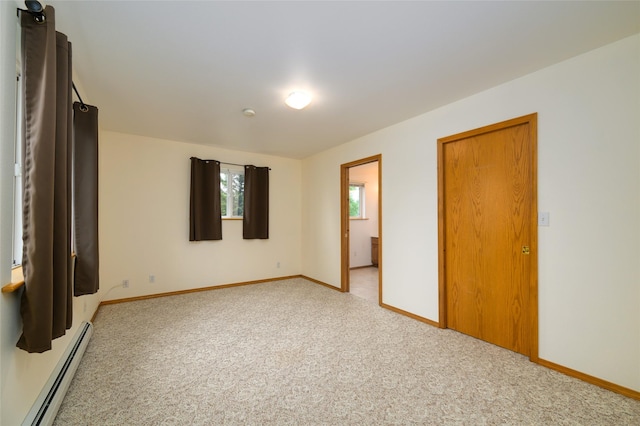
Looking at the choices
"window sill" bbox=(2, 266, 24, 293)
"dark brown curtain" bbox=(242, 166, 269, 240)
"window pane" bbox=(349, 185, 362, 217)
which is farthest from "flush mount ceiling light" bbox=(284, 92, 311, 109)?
"window pane" bbox=(349, 185, 362, 217)

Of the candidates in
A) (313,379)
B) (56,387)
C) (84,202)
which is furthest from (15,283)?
(313,379)

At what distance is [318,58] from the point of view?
6.82 ft

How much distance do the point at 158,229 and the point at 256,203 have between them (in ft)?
5.16

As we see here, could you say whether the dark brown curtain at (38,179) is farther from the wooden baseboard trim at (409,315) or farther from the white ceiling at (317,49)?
the wooden baseboard trim at (409,315)

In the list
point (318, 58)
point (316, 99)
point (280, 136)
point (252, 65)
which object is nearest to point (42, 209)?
point (252, 65)

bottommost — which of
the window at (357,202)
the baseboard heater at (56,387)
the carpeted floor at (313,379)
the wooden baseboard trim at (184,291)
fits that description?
the carpeted floor at (313,379)

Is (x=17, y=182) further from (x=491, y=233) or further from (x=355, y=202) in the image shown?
(x=355, y=202)

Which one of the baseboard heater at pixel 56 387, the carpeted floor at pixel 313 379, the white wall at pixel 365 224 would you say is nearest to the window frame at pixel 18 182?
the baseboard heater at pixel 56 387

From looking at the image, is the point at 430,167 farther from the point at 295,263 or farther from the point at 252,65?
the point at 295,263

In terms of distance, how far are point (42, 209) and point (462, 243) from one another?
321cm

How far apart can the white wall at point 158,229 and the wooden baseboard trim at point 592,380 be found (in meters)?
4.10

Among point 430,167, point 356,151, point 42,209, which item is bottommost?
point 42,209

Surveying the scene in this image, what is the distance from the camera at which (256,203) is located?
4.96 m

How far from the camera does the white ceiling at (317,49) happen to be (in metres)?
1.62
